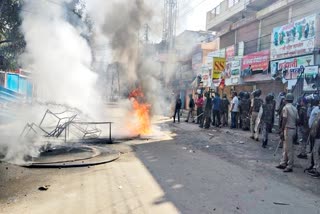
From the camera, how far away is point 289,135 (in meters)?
7.01

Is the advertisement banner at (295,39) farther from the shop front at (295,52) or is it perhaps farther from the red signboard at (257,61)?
the red signboard at (257,61)

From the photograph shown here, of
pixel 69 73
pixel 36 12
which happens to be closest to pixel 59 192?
pixel 69 73

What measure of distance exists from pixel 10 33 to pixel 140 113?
7.58 metres

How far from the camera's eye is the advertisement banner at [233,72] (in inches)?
760

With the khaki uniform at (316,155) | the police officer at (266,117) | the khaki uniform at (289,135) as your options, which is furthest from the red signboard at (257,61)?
the khaki uniform at (316,155)

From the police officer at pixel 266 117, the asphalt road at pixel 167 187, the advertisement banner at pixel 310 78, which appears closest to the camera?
the asphalt road at pixel 167 187

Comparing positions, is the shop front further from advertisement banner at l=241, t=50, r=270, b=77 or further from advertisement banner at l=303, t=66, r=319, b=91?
advertisement banner at l=241, t=50, r=270, b=77

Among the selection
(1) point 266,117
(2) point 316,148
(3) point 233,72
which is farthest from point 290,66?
(2) point 316,148

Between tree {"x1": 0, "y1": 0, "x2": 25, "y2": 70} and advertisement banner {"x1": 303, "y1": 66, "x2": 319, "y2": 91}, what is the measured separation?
1250 centimetres

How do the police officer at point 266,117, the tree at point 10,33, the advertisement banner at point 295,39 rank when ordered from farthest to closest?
the tree at point 10,33 < the advertisement banner at point 295,39 < the police officer at point 266,117

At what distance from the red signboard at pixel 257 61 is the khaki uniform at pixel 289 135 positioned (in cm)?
948

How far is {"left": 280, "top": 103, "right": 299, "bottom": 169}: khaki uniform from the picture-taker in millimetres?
6930

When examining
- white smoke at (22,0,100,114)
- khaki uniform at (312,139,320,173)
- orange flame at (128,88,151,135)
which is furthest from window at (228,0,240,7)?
khaki uniform at (312,139,320,173)

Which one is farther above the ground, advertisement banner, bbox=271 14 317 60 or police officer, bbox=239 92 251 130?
advertisement banner, bbox=271 14 317 60
